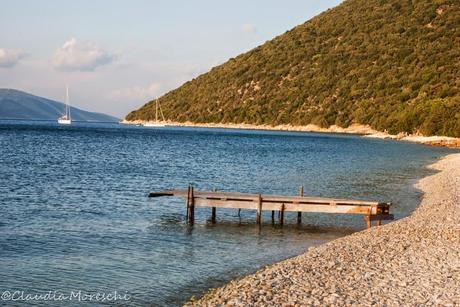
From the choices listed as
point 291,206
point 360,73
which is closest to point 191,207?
point 291,206

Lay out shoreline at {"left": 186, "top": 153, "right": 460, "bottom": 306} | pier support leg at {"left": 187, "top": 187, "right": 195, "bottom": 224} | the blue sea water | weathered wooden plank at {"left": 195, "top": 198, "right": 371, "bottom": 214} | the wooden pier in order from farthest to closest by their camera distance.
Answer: pier support leg at {"left": 187, "top": 187, "right": 195, "bottom": 224} < weathered wooden plank at {"left": 195, "top": 198, "right": 371, "bottom": 214} < the wooden pier < the blue sea water < shoreline at {"left": 186, "top": 153, "right": 460, "bottom": 306}

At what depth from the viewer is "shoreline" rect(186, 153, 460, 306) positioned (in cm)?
1305

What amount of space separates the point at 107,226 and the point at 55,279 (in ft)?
27.3

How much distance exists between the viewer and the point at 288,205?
1061 inches

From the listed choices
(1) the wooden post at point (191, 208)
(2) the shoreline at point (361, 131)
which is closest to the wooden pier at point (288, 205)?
(1) the wooden post at point (191, 208)

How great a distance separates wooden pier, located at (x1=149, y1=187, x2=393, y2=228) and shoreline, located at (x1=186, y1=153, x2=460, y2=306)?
326cm

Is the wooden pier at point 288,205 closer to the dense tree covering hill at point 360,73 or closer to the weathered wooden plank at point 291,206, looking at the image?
the weathered wooden plank at point 291,206

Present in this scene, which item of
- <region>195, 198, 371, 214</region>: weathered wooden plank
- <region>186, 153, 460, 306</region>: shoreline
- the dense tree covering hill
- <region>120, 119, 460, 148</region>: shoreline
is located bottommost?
<region>120, 119, 460, 148</region>: shoreline

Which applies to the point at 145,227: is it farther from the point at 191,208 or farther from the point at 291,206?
the point at 291,206

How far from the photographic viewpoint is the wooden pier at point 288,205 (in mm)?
25859

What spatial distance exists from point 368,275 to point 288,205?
11.9 m

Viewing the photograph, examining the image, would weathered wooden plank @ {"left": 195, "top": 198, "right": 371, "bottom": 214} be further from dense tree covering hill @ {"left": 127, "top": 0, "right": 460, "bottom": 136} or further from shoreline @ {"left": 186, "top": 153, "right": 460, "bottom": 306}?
dense tree covering hill @ {"left": 127, "top": 0, "right": 460, "bottom": 136}

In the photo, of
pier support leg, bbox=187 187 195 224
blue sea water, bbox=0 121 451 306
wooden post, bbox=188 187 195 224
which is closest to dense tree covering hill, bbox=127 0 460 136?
blue sea water, bbox=0 121 451 306

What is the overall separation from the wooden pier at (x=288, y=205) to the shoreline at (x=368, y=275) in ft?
Answer: 10.7
